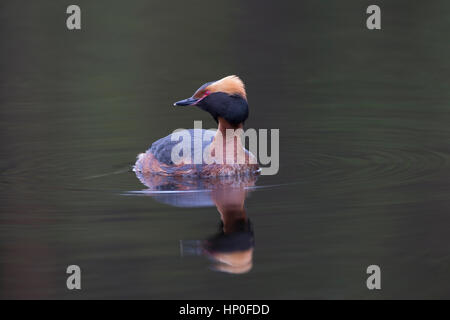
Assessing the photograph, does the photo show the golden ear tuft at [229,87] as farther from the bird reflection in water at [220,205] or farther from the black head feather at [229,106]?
the bird reflection in water at [220,205]

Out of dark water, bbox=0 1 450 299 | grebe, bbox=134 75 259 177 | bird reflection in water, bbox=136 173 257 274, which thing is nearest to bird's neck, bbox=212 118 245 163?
grebe, bbox=134 75 259 177

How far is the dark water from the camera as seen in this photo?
7.31m

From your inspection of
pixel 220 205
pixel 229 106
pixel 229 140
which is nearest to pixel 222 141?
pixel 229 140

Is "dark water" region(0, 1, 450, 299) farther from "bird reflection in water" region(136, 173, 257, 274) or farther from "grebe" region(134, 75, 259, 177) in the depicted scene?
"grebe" region(134, 75, 259, 177)

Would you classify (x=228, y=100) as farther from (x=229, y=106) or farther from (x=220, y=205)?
(x=220, y=205)

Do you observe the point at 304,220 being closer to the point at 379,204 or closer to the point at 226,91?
the point at 379,204

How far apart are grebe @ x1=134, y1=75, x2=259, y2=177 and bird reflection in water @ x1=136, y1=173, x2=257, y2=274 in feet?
0.39

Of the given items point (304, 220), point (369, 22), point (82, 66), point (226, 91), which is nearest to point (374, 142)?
point (226, 91)

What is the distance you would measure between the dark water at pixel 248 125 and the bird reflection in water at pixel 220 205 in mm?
92

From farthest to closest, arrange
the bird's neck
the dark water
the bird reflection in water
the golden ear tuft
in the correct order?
1. the bird's neck
2. the golden ear tuft
3. the bird reflection in water
4. the dark water

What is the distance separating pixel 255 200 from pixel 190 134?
2.07 m

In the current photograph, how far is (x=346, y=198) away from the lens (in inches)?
365

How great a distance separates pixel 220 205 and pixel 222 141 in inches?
62.8

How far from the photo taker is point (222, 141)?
1066cm
